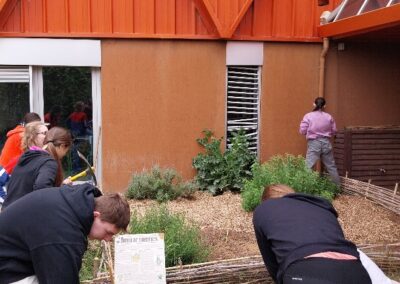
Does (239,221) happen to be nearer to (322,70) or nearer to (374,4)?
(322,70)

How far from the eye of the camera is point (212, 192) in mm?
8336

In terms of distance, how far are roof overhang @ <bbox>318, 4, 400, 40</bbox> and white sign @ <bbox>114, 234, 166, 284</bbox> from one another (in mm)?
4879

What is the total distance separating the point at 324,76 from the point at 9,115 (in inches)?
216

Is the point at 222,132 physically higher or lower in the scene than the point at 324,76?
lower

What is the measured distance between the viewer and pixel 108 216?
2381 millimetres

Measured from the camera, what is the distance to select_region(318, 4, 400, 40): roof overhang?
704 centimetres

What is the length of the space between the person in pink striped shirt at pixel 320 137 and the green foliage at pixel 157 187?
2.07 metres

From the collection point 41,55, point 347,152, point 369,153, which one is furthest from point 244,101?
point 41,55

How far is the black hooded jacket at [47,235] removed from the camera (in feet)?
7.41

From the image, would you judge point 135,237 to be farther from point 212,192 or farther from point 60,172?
point 212,192

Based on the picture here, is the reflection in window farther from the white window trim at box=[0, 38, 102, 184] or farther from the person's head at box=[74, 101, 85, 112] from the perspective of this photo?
the person's head at box=[74, 101, 85, 112]

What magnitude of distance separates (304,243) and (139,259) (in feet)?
5.03

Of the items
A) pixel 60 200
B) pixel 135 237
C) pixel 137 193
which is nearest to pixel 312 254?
pixel 60 200

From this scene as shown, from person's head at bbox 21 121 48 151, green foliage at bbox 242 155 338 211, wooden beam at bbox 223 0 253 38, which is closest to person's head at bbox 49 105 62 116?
wooden beam at bbox 223 0 253 38
